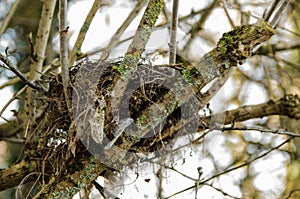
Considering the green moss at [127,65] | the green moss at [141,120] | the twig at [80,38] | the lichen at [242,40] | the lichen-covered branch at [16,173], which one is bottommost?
the lichen-covered branch at [16,173]

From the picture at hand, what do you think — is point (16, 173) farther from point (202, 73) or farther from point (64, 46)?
point (202, 73)

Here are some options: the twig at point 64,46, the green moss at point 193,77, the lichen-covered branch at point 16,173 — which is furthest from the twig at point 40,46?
the green moss at point 193,77

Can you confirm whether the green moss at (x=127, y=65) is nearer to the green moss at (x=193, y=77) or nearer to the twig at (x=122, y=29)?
the green moss at (x=193, y=77)

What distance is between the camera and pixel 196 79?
2.04 metres

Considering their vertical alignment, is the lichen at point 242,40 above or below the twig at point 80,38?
below

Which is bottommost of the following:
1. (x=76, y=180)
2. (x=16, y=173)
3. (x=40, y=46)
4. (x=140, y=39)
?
(x=76, y=180)

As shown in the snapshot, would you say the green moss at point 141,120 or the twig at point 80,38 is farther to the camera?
the twig at point 80,38

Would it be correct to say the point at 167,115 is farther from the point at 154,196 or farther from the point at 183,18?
the point at 183,18

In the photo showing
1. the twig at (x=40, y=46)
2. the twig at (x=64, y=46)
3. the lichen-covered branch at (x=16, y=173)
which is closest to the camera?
the twig at (x=64, y=46)

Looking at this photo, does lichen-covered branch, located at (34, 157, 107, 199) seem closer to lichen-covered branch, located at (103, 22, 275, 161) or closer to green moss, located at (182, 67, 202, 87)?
lichen-covered branch, located at (103, 22, 275, 161)

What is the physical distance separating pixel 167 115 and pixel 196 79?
0.17 metres

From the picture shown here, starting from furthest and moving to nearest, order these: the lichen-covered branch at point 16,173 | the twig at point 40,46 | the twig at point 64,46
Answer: the twig at point 40,46 → the lichen-covered branch at point 16,173 → the twig at point 64,46

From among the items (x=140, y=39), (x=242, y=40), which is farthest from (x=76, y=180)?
(x=242, y=40)

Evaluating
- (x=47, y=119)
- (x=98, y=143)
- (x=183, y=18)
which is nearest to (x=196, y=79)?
(x=98, y=143)
